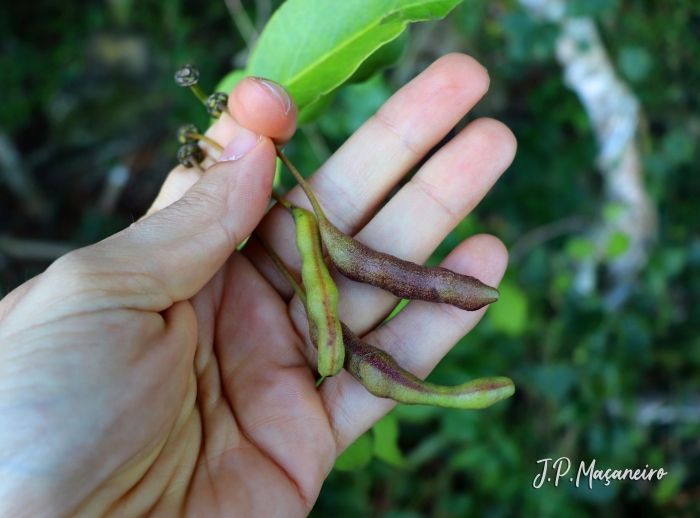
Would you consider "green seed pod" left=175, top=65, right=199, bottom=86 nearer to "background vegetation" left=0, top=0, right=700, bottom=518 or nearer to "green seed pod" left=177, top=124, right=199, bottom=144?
"green seed pod" left=177, top=124, right=199, bottom=144

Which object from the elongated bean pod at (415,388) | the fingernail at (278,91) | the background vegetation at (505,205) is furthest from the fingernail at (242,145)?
the background vegetation at (505,205)

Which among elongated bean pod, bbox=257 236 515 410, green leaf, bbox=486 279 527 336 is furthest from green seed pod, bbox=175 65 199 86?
green leaf, bbox=486 279 527 336

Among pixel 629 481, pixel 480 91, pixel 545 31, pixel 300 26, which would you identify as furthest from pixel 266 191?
pixel 629 481

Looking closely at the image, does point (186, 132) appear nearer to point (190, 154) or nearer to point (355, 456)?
point (190, 154)

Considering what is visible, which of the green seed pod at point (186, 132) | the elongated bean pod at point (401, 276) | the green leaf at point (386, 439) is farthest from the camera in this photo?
the green seed pod at point (186, 132)

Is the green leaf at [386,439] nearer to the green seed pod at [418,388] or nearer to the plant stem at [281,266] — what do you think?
the green seed pod at [418,388]

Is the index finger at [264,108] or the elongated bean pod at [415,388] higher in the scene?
the index finger at [264,108]

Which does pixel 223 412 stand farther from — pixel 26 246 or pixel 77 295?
pixel 26 246

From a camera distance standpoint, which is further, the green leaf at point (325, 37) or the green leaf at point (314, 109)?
the green leaf at point (314, 109)
